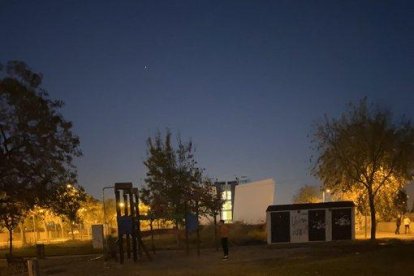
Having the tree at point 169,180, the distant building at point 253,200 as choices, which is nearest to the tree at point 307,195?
the distant building at point 253,200

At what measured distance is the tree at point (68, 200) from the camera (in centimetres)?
2350

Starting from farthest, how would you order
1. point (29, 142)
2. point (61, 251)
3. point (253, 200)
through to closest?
point (253, 200) → point (61, 251) → point (29, 142)

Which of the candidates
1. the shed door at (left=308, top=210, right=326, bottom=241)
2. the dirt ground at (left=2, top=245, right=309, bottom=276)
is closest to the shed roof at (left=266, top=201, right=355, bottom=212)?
the shed door at (left=308, top=210, right=326, bottom=241)

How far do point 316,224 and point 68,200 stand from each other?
13273 mm

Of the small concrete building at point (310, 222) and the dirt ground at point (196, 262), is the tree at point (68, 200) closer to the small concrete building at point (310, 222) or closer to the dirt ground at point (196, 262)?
the dirt ground at point (196, 262)

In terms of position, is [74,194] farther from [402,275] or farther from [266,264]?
[402,275]

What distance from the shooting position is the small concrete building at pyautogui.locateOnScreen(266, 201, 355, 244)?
2898 cm

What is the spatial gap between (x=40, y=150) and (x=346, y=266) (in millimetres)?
12823

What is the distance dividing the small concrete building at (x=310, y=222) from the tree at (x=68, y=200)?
405 inches

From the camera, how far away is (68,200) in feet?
78.6

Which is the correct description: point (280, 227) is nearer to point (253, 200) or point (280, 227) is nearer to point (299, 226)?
point (299, 226)

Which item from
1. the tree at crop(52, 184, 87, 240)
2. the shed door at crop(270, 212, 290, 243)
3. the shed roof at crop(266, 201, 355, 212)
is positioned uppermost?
the tree at crop(52, 184, 87, 240)

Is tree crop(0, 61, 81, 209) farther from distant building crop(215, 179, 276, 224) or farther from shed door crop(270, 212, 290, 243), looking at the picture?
distant building crop(215, 179, 276, 224)

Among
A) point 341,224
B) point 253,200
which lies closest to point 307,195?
point 253,200
